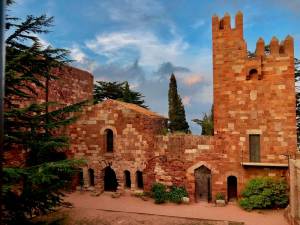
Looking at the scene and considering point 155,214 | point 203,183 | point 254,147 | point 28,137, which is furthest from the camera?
point 203,183

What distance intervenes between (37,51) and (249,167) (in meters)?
12.2

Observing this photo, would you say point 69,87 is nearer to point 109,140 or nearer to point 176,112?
point 109,140

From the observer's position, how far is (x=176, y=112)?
2850cm

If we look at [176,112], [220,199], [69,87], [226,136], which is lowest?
[220,199]

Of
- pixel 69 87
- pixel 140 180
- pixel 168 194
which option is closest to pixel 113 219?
pixel 168 194

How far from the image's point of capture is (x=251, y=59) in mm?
16391

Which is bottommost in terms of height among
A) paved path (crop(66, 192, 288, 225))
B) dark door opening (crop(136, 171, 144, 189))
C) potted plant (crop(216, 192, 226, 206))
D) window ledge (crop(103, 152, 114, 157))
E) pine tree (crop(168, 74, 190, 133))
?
paved path (crop(66, 192, 288, 225))

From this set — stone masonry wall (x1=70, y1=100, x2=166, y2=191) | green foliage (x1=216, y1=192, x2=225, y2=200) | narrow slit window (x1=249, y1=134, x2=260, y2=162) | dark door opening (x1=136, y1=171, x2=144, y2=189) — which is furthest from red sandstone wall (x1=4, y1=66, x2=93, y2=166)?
narrow slit window (x1=249, y1=134, x2=260, y2=162)

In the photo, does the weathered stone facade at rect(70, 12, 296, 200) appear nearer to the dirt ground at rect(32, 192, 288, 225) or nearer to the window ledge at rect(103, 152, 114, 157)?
the window ledge at rect(103, 152, 114, 157)

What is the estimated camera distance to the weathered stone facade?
15797mm

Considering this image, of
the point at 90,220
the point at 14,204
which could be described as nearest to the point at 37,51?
the point at 14,204

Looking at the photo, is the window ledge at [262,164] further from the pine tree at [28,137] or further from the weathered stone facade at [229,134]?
the pine tree at [28,137]

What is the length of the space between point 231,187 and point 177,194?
9.79 feet

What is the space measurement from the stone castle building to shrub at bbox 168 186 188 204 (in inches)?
11.0
